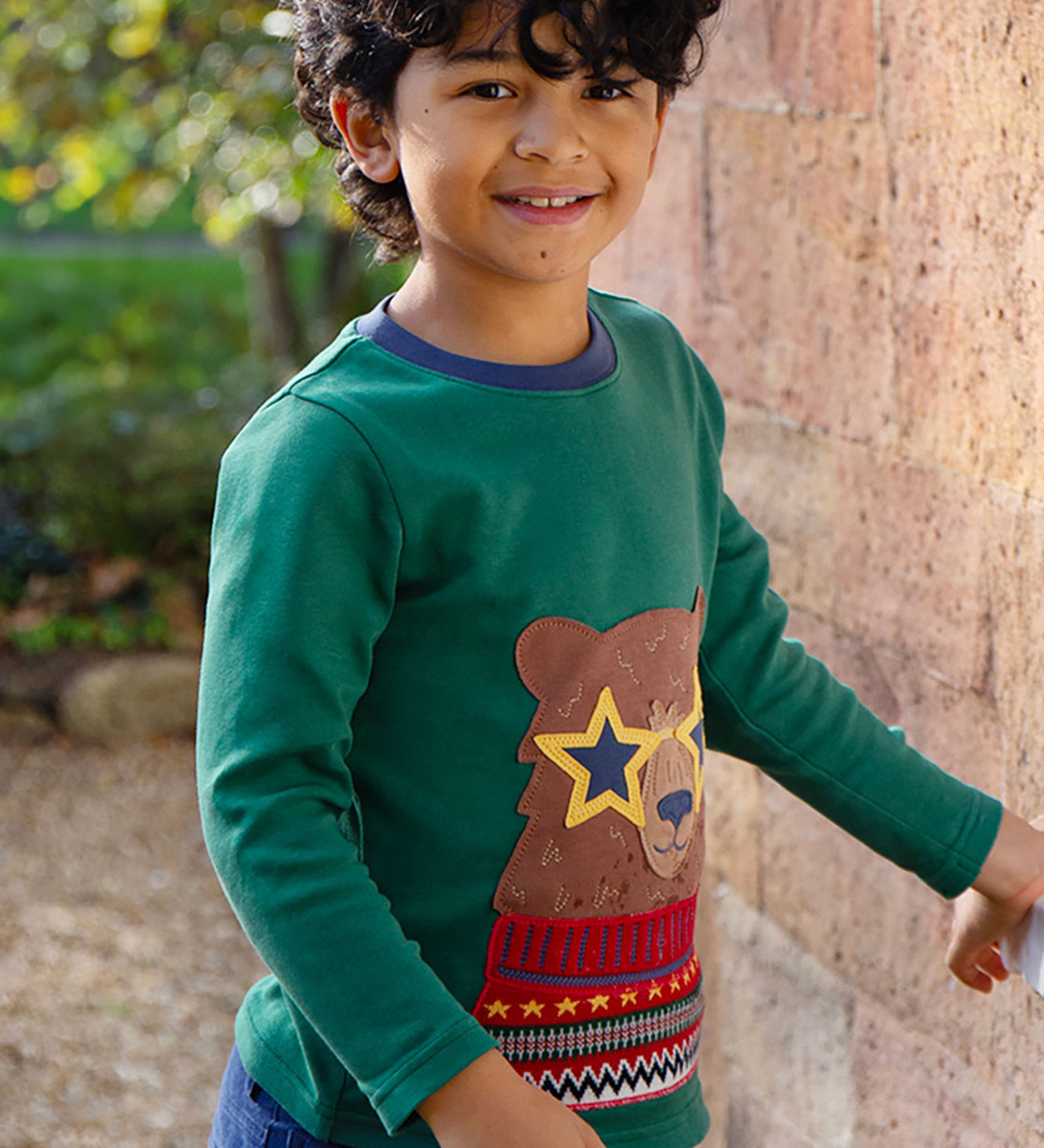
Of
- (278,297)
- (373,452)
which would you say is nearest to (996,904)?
(373,452)

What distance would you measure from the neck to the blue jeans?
2.20ft

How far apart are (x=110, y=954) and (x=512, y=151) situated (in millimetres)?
3282

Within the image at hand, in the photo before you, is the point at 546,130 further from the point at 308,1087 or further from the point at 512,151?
the point at 308,1087

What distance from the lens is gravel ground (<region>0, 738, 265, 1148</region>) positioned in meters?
3.34

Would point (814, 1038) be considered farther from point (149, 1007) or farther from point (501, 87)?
point (149, 1007)

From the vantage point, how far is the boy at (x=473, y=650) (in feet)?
3.69

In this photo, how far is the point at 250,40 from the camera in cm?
528

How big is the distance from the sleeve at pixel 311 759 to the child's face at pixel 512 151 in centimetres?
21

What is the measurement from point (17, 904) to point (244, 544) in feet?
11.3

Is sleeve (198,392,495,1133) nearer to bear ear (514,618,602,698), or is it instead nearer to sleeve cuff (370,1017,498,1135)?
sleeve cuff (370,1017,498,1135)

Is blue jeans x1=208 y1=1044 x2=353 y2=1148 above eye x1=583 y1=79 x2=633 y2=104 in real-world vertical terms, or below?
below

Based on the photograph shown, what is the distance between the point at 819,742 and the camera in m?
1.49

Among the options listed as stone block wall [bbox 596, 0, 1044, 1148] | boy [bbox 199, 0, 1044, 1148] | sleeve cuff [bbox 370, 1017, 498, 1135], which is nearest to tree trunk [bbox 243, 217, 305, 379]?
stone block wall [bbox 596, 0, 1044, 1148]

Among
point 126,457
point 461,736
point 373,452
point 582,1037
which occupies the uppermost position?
point 373,452
